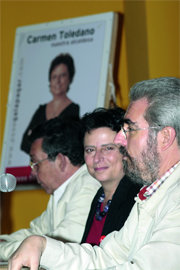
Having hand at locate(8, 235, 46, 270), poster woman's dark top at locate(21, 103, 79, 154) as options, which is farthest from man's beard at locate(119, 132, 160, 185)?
poster woman's dark top at locate(21, 103, 79, 154)

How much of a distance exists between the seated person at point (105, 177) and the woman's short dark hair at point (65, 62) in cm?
110

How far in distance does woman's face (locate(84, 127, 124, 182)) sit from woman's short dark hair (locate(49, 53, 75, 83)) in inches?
48.3

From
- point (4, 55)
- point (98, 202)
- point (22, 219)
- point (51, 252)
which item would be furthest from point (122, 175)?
point (4, 55)

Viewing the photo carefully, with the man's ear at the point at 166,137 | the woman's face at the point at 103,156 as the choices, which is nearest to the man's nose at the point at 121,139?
the man's ear at the point at 166,137

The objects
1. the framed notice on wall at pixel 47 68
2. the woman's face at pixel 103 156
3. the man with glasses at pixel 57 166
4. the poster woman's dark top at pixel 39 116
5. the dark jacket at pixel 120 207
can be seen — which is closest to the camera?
the dark jacket at pixel 120 207

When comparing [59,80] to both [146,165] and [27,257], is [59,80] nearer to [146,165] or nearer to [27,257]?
[146,165]

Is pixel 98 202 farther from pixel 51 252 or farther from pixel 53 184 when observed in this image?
pixel 51 252

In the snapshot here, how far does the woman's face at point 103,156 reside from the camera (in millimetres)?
2545

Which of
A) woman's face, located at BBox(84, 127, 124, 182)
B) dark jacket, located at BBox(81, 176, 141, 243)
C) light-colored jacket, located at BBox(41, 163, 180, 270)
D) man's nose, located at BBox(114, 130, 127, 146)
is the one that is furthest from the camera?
woman's face, located at BBox(84, 127, 124, 182)

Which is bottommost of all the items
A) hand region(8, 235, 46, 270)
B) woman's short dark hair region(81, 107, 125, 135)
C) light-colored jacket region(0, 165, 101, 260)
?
light-colored jacket region(0, 165, 101, 260)

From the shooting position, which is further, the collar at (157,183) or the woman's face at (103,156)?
the woman's face at (103,156)

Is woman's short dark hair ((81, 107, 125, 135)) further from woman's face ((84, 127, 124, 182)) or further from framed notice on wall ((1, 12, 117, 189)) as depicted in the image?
framed notice on wall ((1, 12, 117, 189))

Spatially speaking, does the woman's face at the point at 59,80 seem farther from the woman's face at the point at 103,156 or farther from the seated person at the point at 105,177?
the woman's face at the point at 103,156

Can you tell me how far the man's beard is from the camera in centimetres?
168
